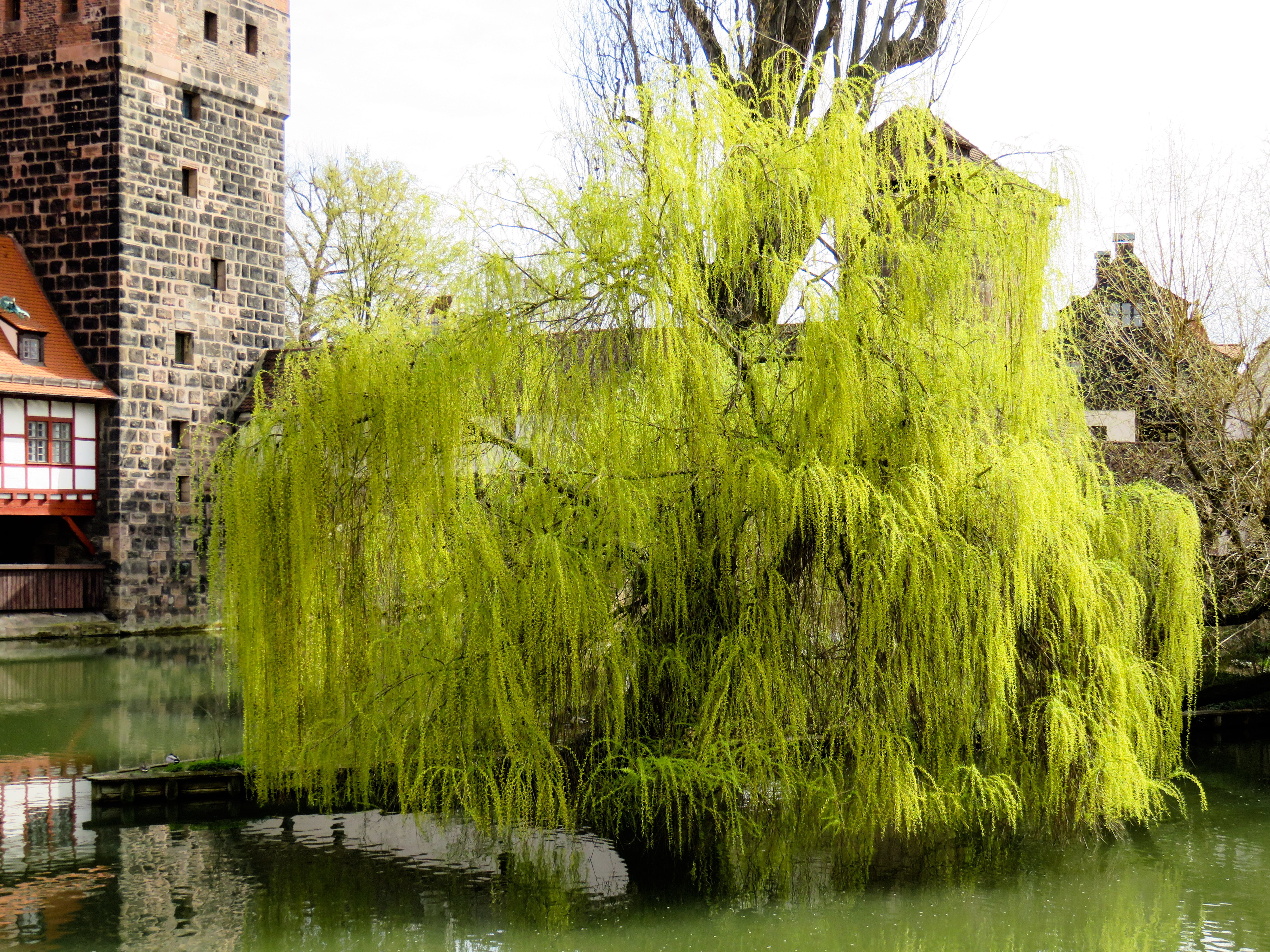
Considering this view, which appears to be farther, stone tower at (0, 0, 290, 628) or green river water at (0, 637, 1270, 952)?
stone tower at (0, 0, 290, 628)

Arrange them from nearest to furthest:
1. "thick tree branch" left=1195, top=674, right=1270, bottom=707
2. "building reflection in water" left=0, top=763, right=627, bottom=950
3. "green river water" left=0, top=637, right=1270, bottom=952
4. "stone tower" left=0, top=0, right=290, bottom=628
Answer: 1. "green river water" left=0, top=637, right=1270, bottom=952
2. "building reflection in water" left=0, top=763, right=627, bottom=950
3. "thick tree branch" left=1195, top=674, right=1270, bottom=707
4. "stone tower" left=0, top=0, right=290, bottom=628

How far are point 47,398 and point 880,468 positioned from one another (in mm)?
20556

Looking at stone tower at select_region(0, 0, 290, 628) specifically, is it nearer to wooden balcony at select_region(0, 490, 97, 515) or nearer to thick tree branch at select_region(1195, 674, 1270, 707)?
wooden balcony at select_region(0, 490, 97, 515)

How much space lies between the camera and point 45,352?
24.7 metres

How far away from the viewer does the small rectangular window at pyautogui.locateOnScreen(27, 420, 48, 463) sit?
24.5 m

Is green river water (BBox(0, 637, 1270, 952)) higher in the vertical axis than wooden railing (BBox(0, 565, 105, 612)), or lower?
lower

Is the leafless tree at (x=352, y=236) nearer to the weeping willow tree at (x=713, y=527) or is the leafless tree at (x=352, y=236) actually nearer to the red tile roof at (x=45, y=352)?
the red tile roof at (x=45, y=352)

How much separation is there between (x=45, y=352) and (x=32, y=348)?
0.75ft

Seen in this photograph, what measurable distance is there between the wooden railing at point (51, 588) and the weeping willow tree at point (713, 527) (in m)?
16.7

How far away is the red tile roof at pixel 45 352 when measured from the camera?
24078 mm

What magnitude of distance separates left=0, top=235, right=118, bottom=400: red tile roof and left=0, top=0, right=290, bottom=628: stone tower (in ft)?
0.73

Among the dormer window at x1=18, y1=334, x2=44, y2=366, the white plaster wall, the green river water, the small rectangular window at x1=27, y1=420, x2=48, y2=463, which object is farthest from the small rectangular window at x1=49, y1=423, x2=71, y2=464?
the white plaster wall

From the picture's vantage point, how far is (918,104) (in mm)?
9055

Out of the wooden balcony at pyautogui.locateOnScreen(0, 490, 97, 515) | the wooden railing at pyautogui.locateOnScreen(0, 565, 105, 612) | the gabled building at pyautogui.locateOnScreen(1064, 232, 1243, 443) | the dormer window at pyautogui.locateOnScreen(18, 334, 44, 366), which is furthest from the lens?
the dormer window at pyautogui.locateOnScreen(18, 334, 44, 366)
